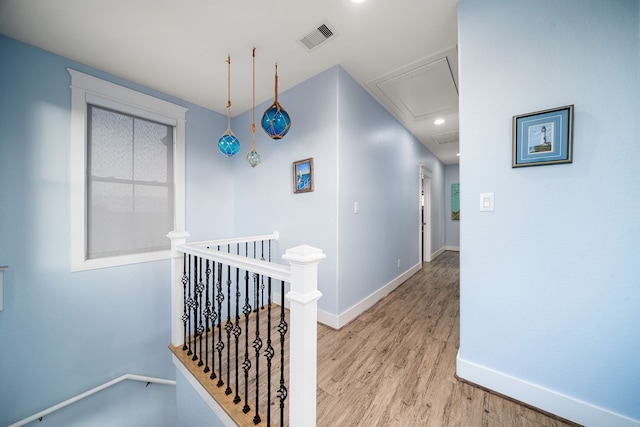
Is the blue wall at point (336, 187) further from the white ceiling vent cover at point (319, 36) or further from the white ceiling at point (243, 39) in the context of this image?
the white ceiling vent cover at point (319, 36)

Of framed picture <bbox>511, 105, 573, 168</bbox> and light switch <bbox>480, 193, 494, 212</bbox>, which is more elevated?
framed picture <bbox>511, 105, 573, 168</bbox>

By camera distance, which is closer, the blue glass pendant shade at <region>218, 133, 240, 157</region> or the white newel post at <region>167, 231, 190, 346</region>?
the white newel post at <region>167, 231, 190, 346</region>

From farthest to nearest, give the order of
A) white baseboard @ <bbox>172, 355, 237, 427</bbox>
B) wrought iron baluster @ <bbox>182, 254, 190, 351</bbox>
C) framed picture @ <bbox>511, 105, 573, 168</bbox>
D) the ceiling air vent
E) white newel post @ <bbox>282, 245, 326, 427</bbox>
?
1. the ceiling air vent
2. wrought iron baluster @ <bbox>182, 254, 190, 351</bbox>
3. white baseboard @ <bbox>172, 355, 237, 427</bbox>
4. framed picture @ <bbox>511, 105, 573, 168</bbox>
5. white newel post @ <bbox>282, 245, 326, 427</bbox>

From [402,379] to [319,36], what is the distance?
2910 mm

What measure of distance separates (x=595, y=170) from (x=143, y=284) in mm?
4110

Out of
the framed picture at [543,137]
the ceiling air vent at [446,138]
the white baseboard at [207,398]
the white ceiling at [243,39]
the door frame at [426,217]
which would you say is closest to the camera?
the framed picture at [543,137]

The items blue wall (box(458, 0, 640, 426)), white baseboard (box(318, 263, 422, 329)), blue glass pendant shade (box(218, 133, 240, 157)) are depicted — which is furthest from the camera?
white baseboard (box(318, 263, 422, 329))

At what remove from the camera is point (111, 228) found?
2.58 m

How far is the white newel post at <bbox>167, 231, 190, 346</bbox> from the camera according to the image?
2.09 metres

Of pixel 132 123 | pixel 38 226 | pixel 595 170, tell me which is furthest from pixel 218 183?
pixel 595 170

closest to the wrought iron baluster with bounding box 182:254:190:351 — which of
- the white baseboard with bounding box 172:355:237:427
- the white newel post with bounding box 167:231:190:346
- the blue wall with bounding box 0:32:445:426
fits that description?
the white newel post with bounding box 167:231:190:346

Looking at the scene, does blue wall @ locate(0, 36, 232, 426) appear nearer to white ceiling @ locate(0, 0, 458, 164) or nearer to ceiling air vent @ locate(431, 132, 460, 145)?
white ceiling @ locate(0, 0, 458, 164)

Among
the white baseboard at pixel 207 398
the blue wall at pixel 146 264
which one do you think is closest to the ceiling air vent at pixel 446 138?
the blue wall at pixel 146 264

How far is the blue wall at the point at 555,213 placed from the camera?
47.1 inches
